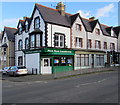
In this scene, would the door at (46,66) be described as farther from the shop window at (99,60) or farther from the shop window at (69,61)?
the shop window at (99,60)

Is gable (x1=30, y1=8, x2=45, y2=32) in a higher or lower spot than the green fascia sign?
higher

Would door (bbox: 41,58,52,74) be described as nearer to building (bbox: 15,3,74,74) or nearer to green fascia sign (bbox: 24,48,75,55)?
building (bbox: 15,3,74,74)

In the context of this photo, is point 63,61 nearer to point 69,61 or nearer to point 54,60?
point 69,61

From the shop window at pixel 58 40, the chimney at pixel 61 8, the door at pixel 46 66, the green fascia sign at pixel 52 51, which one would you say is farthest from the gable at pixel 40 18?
the door at pixel 46 66

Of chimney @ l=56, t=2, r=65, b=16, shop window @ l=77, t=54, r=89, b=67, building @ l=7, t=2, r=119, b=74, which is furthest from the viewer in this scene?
chimney @ l=56, t=2, r=65, b=16

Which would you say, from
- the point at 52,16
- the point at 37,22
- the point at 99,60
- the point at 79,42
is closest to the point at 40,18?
the point at 37,22

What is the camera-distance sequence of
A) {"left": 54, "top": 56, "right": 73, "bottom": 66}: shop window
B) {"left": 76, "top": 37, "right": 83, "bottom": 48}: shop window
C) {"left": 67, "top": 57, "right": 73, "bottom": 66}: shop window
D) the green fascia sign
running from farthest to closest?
{"left": 76, "top": 37, "right": 83, "bottom": 48}: shop window → {"left": 67, "top": 57, "right": 73, "bottom": 66}: shop window → {"left": 54, "top": 56, "right": 73, "bottom": 66}: shop window → the green fascia sign

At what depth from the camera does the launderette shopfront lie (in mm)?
20002

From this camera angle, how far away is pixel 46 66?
67.2 feet

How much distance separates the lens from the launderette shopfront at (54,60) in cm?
2000

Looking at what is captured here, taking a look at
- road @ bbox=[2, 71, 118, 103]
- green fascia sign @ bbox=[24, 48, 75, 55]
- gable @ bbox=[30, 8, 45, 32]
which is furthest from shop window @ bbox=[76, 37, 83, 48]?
road @ bbox=[2, 71, 118, 103]

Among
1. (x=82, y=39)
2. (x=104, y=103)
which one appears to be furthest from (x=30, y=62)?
(x=104, y=103)

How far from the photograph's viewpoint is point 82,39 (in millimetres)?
25594

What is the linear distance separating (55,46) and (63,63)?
3.07 m
